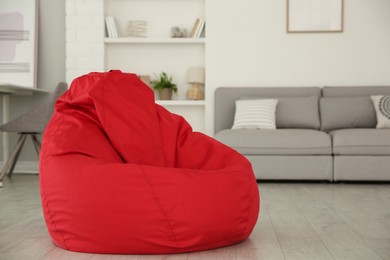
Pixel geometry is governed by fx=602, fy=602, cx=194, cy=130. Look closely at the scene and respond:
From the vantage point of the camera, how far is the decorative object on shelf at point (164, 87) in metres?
6.29

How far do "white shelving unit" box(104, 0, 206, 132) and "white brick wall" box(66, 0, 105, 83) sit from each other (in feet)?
0.68

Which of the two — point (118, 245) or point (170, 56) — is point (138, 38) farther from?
point (118, 245)

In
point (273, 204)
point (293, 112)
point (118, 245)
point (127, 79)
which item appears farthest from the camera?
point (293, 112)

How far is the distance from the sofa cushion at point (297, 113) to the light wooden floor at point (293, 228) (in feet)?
3.90

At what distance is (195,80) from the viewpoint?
20.7 ft

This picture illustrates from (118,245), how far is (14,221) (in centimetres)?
112

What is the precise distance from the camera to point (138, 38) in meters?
6.31

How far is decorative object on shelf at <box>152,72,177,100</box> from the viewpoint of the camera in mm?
6285

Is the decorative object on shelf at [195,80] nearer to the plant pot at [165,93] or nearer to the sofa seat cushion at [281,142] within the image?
the plant pot at [165,93]

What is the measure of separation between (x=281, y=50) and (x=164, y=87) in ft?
4.25

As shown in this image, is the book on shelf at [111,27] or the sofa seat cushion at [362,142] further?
the book on shelf at [111,27]

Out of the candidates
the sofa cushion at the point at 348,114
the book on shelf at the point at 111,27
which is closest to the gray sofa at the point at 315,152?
the sofa cushion at the point at 348,114

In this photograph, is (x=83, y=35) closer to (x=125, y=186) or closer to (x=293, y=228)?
(x=293, y=228)

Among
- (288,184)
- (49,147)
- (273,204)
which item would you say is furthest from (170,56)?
(49,147)
